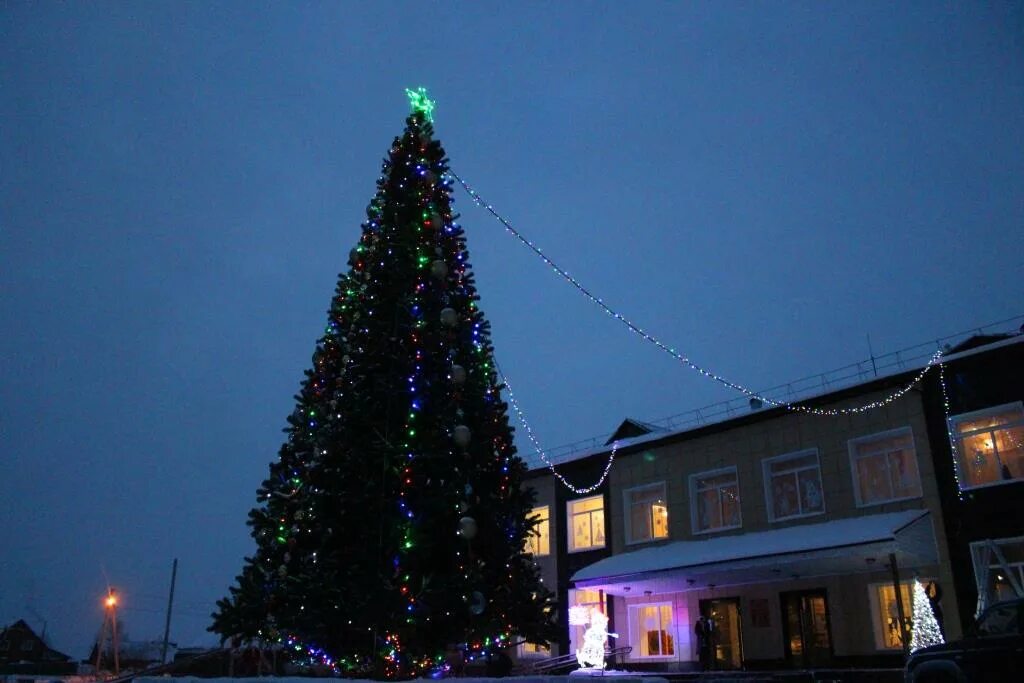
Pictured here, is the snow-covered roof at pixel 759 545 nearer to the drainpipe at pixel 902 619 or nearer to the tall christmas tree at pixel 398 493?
the drainpipe at pixel 902 619

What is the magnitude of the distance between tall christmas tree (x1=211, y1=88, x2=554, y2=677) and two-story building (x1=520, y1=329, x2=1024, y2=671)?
5037mm

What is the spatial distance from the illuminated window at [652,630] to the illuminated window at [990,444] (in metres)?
9.64

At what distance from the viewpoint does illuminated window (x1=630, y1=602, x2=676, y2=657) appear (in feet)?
78.5

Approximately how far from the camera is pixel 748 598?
22172mm

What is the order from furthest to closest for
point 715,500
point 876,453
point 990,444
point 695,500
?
point 695,500
point 715,500
point 876,453
point 990,444

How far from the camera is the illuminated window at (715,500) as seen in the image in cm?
2311

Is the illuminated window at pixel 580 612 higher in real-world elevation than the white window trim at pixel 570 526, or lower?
lower

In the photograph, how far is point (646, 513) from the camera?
25.7 m

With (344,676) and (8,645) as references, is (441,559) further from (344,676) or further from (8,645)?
(8,645)

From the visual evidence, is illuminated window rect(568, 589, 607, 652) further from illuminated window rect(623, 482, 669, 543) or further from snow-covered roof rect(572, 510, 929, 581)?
illuminated window rect(623, 482, 669, 543)

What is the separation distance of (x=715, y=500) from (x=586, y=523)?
5496 millimetres

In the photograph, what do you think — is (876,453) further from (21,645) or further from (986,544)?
(21,645)

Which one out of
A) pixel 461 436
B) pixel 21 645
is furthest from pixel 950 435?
pixel 21 645

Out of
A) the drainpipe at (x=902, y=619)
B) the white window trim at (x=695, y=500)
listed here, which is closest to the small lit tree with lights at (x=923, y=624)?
the drainpipe at (x=902, y=619)
